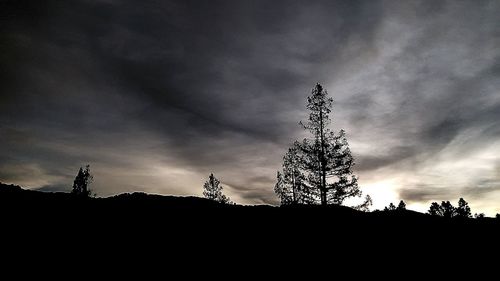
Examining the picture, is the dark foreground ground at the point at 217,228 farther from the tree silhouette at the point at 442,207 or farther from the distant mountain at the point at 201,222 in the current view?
the tree silhouette at the point at 442,207

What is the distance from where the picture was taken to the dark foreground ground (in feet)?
24.1

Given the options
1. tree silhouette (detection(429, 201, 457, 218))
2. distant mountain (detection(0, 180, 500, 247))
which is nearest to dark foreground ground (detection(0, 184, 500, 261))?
distant mountain (detection(0, 180, 500, 247))

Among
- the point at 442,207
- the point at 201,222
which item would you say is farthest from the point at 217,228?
the point at 442,207

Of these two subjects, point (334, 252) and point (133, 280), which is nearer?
point (133, 280)

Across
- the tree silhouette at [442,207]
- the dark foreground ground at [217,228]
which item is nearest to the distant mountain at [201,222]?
the dark foreground ground at [217,228]

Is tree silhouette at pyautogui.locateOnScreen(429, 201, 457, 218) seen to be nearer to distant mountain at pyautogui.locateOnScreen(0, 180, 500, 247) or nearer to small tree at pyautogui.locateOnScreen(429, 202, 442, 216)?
small tree at pyautogui.locateOnScreen(429, 202, 442, 216)

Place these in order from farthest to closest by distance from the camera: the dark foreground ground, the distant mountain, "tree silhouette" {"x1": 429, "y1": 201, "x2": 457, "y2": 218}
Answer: "tree silhouette" {"x1": 429, "y1": 201, "x2": 457, "y2": 218}, the distant mountain, the dark foreground ground

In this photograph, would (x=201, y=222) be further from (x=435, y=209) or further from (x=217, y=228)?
(x=435, y=209)

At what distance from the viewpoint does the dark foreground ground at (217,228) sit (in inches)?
289

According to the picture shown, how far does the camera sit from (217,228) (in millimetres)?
8594

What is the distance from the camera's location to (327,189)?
87.8 feet

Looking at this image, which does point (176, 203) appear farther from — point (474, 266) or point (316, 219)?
point (474, 266)

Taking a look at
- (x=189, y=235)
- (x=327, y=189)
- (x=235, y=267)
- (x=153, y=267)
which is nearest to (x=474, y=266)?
(x=235, y=267)

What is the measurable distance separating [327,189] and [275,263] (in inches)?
803
